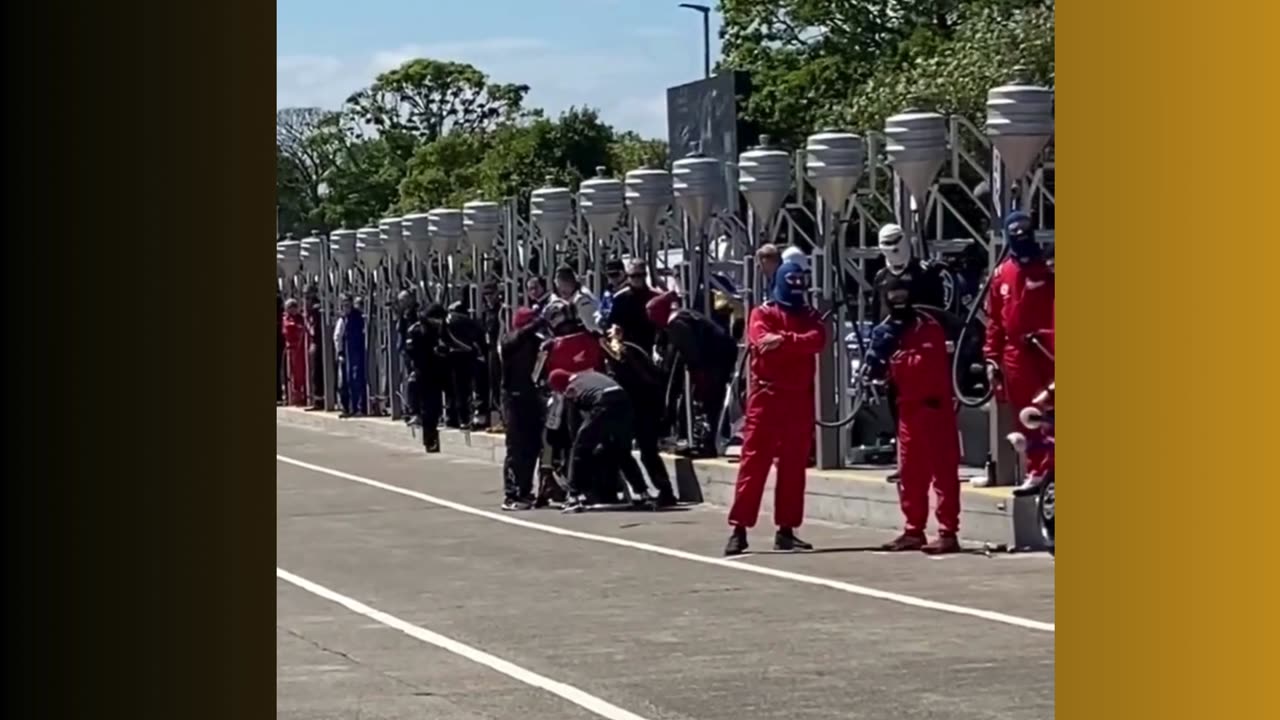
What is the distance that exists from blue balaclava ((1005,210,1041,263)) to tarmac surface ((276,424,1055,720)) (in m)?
1.97

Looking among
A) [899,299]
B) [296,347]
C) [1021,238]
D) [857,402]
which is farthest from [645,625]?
[296,347]

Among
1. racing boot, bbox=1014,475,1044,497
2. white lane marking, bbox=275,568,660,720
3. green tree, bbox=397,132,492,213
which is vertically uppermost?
green tree, bbox=397,132,492,213

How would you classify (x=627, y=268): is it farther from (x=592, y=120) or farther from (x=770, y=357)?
(x=592, y=120)

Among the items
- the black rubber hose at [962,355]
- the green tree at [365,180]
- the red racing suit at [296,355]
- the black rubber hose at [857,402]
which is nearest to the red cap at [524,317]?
the black rubber hose at [857,402]

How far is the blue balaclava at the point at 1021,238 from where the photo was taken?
13.4m

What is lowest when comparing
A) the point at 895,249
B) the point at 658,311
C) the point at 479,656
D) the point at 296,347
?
the point at 479,656

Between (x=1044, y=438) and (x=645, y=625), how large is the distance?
3.37 metres

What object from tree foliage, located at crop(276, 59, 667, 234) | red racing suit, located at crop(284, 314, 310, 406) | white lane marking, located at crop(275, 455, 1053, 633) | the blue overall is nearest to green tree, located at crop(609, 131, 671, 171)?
tree foliage, located at crop(276, 59, 667, 234)

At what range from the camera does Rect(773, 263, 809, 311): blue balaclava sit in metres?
13.8

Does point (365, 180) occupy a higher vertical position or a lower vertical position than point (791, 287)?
higher

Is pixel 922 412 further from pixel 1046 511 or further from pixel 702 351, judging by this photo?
pixel 702 351

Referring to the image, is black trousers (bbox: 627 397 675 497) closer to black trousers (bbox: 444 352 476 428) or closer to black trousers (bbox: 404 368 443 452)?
black trousers (bbox: 404 368 443 452)

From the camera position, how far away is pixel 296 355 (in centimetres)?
4012
